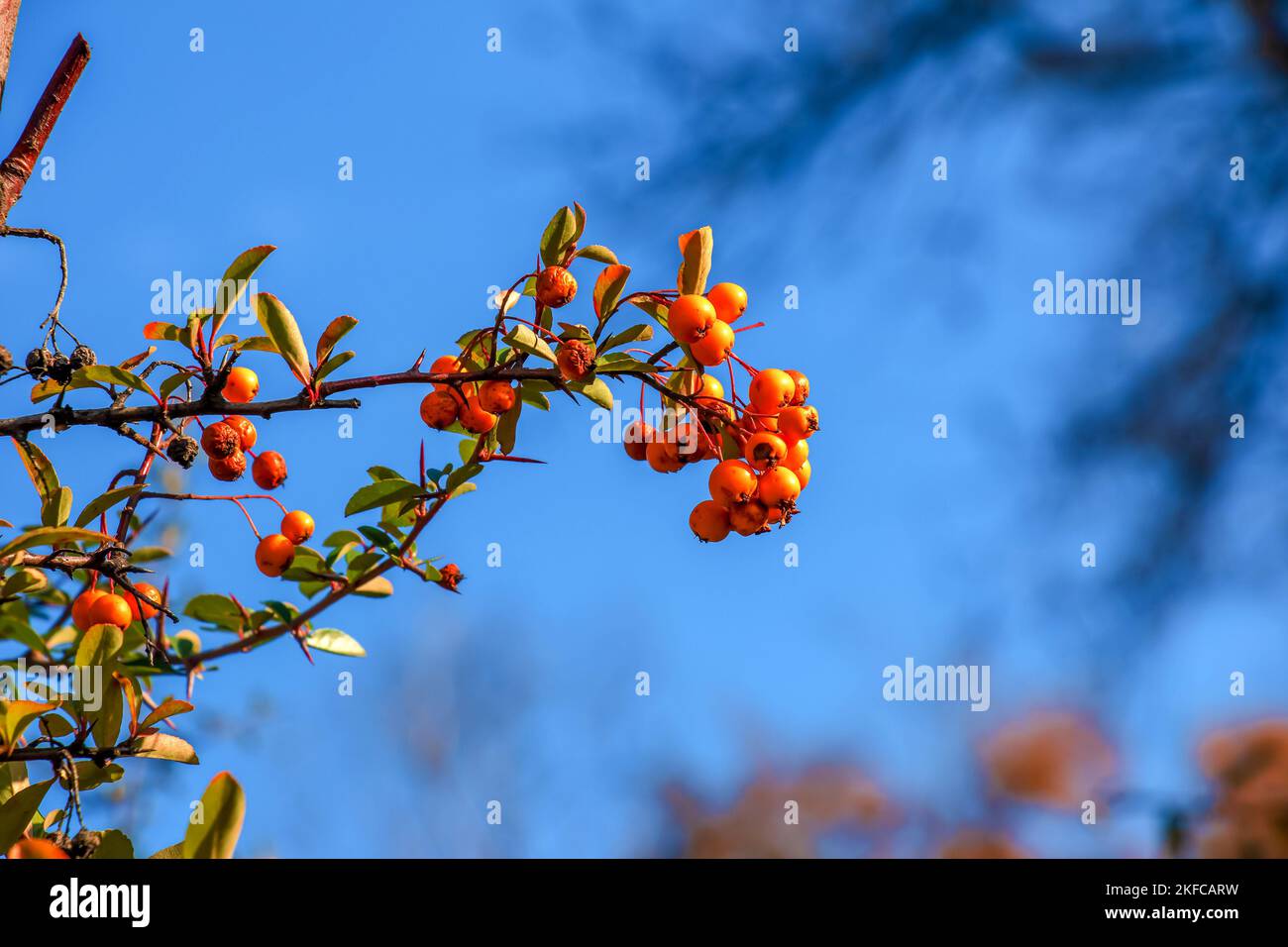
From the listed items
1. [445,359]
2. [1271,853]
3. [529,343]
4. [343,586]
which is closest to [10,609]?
[343,586]

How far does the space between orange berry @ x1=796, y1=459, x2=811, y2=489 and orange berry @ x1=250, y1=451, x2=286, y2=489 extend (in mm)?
851

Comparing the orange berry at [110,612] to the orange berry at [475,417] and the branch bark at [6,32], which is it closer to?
the orange berry at [475,417]

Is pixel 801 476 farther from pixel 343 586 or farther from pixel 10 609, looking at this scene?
pixel 10 609

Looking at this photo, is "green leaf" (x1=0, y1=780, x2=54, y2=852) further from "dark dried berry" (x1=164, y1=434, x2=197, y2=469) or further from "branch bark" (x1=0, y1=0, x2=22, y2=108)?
"branch bark" (x1=0, y1=0, x2=22, y2=108)

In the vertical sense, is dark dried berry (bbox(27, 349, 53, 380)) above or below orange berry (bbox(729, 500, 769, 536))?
above

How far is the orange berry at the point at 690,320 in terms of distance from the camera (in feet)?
4.86

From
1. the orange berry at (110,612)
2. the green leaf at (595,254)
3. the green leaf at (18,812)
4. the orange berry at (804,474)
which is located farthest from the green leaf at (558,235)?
the green leaf at (18,812)

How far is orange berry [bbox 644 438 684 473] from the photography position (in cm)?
163

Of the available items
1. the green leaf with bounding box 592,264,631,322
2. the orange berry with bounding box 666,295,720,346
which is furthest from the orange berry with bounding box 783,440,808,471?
the green leaf with bounding box 592,264,631,322

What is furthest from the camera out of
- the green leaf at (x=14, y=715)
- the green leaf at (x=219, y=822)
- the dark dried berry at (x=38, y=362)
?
the dark dried berry at (x=38, y=362)

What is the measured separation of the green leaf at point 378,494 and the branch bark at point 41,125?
0.60 m

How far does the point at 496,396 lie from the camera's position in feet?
5.16
